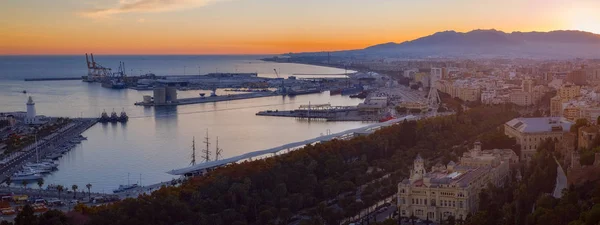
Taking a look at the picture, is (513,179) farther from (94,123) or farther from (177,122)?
(94,123)

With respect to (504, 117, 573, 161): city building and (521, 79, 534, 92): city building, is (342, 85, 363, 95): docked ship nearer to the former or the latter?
(521, 79, 534, 92): city building

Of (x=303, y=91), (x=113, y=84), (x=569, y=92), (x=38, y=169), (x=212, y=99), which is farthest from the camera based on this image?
(x=113, y=84)

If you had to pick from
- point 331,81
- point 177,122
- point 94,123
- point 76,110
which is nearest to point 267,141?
point 177,122

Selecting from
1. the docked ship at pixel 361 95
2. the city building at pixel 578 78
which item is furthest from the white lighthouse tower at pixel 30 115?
the city building at pixel 578 78

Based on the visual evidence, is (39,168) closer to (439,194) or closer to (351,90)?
(439,194)

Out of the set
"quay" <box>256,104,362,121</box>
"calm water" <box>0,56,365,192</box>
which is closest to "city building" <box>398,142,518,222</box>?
"calm water" <box>0,56,365,192</box>

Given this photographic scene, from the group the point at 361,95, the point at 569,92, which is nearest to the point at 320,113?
the point at 569,92
